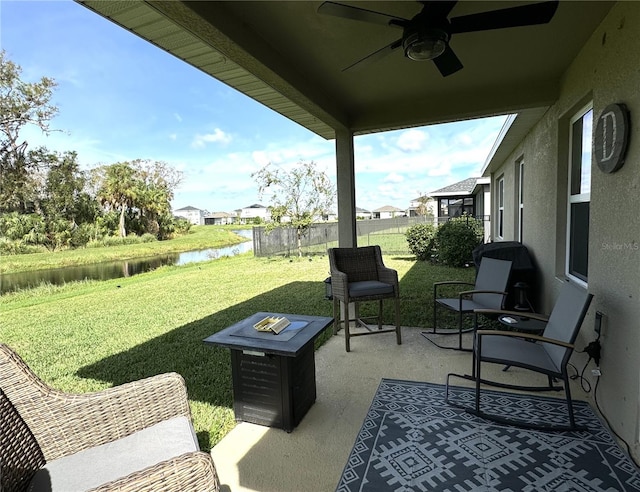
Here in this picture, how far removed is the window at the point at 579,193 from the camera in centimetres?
306

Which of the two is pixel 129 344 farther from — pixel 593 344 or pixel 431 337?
pixel 593 344

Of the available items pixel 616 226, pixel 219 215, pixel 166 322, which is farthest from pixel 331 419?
pixel 219 215

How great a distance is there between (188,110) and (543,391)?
111ft

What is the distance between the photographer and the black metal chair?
7.09 ft

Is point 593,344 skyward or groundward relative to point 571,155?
groundward

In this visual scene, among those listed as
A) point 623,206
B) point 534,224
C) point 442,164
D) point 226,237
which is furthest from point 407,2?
point 442,164

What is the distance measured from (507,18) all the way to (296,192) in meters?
11.0

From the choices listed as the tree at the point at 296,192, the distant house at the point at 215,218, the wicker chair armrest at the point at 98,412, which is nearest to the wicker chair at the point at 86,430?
the wicker chair armrest at the point at 98,412

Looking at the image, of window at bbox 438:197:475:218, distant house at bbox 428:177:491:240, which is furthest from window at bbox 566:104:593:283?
window at bbox 438:197:475:218

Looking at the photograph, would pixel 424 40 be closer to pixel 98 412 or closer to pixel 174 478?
pixel 174 478

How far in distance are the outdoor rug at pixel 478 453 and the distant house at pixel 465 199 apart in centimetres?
1138

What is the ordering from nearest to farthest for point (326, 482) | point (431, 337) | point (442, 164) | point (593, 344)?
1. point (326, 482)
2. point (593, 344)
3. point (431, 337)
4. point (442, 164)

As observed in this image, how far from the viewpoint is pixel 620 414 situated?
2.09 m

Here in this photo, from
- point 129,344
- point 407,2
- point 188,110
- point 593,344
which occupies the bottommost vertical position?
point 129,344
